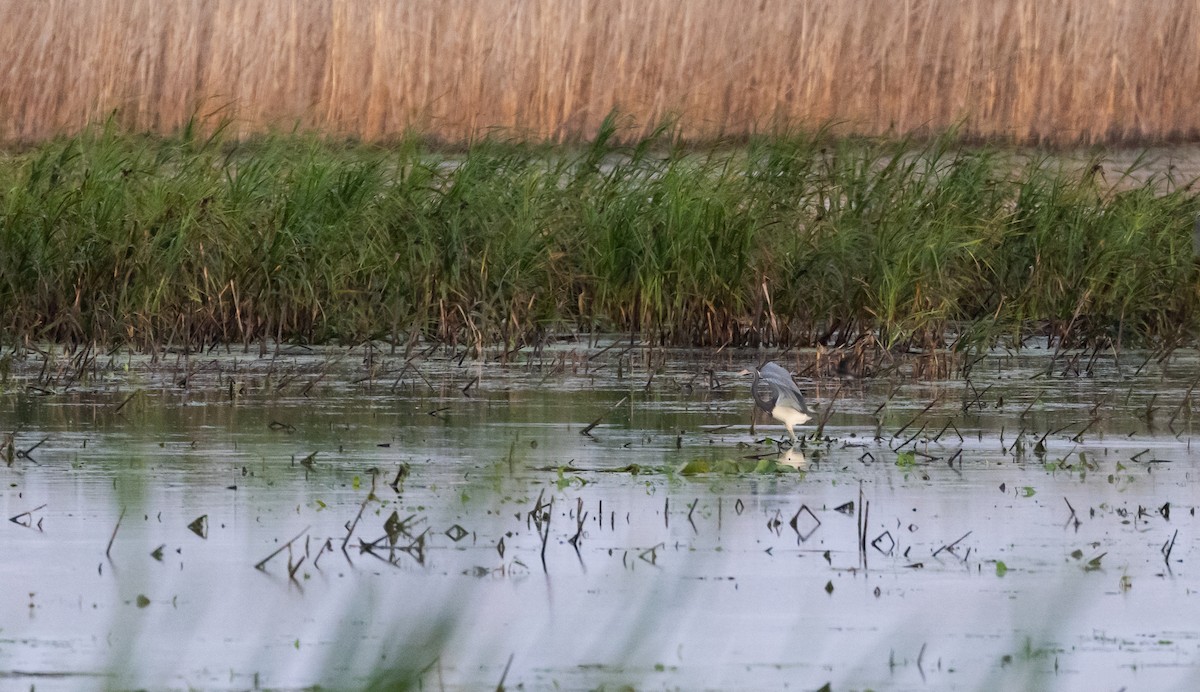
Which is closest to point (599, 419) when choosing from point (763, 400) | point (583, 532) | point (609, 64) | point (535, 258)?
point (763, 400)

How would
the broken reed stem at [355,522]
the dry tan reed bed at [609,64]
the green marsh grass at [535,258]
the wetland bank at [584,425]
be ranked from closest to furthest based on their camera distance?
1. the wetland bank at [584,425]
2. the broken reed stem at [355,522]
3. the green marsh grass at [535,258]
4. the dry tan reed bed at [609,64]

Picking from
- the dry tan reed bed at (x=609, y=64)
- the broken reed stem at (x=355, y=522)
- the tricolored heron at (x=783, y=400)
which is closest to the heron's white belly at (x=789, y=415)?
the tricolored heron at (x=783, y=400)

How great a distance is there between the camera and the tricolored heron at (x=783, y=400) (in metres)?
7.46

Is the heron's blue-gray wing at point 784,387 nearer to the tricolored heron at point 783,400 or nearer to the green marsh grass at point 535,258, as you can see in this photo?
the tricolored heron at point 783,400

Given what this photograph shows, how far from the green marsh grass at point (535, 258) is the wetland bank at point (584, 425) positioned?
0.8 inches

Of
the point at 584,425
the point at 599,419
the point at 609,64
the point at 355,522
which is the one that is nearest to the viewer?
the point at 355,522

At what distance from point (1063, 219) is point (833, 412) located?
3391mm

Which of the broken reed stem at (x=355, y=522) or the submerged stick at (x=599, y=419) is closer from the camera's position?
the broken reed stem at (x=355, y=522)

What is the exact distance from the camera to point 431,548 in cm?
574

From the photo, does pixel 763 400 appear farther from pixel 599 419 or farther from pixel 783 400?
pixel 599 419

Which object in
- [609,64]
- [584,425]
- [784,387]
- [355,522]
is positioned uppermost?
[609,64]

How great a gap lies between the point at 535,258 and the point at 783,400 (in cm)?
307

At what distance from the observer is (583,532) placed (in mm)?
5938

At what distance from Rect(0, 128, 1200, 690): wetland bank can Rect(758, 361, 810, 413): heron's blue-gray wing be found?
0.17 metres
